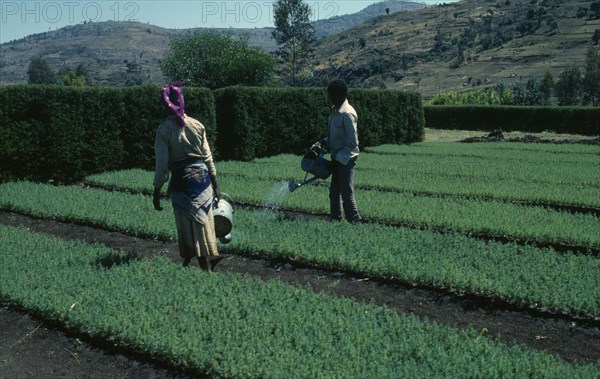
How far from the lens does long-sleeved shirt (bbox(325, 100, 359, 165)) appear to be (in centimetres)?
1038

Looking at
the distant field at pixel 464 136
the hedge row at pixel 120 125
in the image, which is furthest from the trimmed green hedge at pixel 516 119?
the hedge row at pixel 120 125

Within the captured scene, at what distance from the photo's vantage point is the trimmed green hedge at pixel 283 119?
22750 millimetres

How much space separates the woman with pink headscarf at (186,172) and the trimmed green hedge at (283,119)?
14.9 meters

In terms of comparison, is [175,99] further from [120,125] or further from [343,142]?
[120,125]

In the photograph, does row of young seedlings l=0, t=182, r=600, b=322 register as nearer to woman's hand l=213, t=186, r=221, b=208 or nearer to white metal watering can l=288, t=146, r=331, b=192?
white metal watering can l=288, t=146, r=331, b=192

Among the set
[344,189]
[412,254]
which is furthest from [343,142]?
[412,254]

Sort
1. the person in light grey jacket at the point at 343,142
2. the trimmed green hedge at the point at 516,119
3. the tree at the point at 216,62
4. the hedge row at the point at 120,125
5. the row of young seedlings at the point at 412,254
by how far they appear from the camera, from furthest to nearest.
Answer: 1. the tree at the point at 216,62
2. the trimmed green hedge at the point at 516,119
3. the hedge row at the point at 120,125
4. the person in light grey jacket at the point at 343,142
5. the row of young seedlings at the point at 412,254

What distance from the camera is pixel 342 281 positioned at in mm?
8242

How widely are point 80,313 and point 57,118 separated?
12.3 meters

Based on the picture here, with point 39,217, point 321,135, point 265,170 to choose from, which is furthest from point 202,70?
point 39,217

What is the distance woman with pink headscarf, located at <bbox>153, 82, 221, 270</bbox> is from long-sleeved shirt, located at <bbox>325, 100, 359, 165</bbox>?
3166mm

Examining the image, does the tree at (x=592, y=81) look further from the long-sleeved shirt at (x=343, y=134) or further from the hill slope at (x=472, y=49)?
the long-sleeved shirt at (x=343, y=134)

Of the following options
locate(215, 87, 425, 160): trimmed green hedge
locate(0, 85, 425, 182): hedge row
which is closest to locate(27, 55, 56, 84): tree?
locate(215, 87, 425, 160): trimmed green hedge

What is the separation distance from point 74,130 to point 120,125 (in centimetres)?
150
